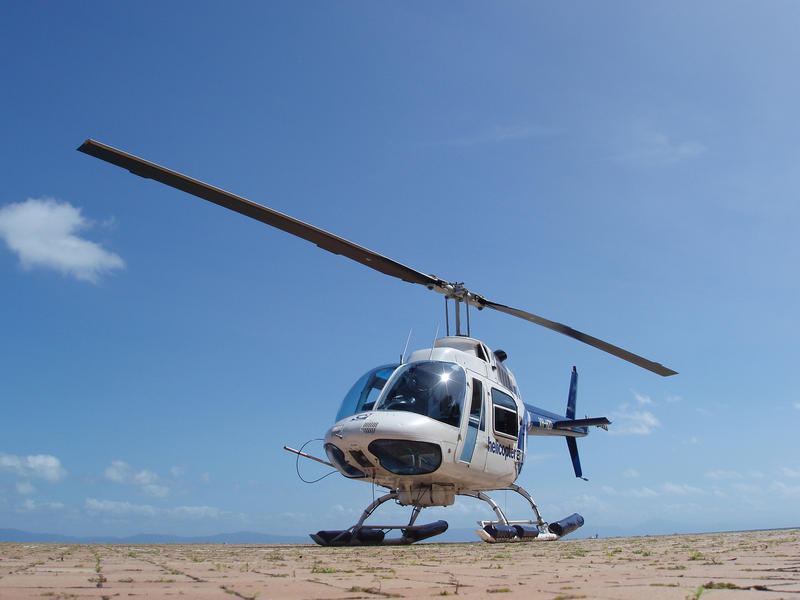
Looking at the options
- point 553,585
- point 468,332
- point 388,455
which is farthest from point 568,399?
point 553,585

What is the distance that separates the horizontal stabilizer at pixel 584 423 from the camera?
18.4 m

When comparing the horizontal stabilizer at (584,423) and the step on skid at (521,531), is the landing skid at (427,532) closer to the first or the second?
the step on skid at (521,531)

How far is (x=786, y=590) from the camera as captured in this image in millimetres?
3305

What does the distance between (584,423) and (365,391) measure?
849cm

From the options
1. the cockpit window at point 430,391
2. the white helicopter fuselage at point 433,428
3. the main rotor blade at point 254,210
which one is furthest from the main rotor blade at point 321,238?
the cockpit window at point 430,391

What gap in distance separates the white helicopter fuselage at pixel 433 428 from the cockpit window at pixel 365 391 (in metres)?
0.02

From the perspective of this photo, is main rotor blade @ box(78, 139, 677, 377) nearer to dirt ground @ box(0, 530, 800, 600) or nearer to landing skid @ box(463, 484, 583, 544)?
landing skid @ box(463, 484, 583, 544)

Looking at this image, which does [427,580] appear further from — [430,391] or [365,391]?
[365,391]

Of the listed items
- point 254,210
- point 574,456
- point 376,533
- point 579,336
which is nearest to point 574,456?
point 574,456

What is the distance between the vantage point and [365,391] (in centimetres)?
1323

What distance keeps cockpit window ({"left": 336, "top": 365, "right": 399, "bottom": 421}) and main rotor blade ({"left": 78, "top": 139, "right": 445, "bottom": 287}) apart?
2296 millimetres

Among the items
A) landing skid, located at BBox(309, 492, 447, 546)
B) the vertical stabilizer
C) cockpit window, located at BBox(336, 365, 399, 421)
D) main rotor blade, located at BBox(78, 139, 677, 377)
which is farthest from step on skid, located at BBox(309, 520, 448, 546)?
the vertical stabilizer

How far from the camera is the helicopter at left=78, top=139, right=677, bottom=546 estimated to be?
1138cm

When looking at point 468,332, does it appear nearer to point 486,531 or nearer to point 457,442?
point 457,442
